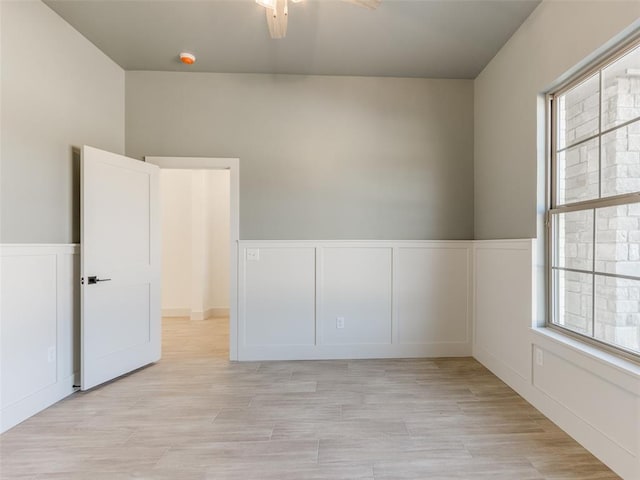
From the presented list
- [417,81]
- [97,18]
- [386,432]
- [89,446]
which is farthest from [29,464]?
[417,81]

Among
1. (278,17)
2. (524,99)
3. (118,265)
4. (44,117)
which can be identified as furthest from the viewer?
(118,265)

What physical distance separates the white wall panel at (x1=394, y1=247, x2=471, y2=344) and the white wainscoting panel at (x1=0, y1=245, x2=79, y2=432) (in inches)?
115

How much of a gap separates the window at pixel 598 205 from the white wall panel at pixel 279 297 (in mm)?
2052

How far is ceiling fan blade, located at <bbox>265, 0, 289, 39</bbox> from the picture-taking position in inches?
66.2

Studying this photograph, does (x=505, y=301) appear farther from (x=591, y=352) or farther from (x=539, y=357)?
(x=591, y=352)

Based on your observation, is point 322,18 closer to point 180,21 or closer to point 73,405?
point 180,21

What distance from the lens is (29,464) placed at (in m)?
1.69

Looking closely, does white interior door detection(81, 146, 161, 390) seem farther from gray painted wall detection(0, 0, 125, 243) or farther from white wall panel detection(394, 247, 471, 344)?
white wall panel detection(394, 247, 471, 344)

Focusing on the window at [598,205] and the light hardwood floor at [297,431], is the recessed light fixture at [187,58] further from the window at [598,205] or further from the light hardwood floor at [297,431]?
the window at [598,205]

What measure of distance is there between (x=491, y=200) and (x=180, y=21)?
121 inches

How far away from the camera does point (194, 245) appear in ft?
15.9

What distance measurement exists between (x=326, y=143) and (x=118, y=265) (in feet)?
7.41

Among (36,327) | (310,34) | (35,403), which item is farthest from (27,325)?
(310,34)

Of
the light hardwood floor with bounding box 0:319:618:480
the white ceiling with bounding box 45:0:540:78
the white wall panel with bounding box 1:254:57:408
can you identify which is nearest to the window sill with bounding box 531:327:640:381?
the light hardwood floor with bounding box 0:319:618:480
